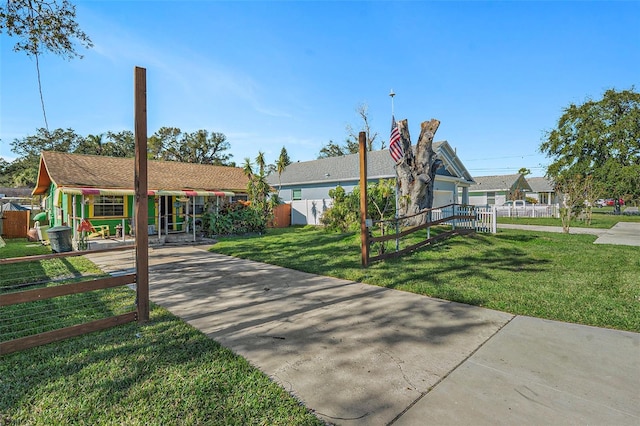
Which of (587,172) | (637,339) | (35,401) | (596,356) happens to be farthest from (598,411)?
(587,172)

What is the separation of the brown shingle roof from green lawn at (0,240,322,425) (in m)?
12.6

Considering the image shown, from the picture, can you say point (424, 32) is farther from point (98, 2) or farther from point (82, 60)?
point (82, 60)

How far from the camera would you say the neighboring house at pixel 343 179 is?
1903 cm

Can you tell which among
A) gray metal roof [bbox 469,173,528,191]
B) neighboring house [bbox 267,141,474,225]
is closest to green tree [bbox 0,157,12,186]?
neighboring house [bbox 267,141,474,225]

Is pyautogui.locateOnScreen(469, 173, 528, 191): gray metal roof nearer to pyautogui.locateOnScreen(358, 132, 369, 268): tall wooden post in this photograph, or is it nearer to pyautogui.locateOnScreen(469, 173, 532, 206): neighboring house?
pyautogui.locateOnScreen(469, 173, 532, 206): neighboring house

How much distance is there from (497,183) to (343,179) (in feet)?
85.9

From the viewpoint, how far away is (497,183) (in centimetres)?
3703

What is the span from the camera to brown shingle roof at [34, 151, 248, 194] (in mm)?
13766

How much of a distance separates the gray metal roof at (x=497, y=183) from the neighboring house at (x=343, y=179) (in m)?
14.3

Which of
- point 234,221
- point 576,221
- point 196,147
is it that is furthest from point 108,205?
point 576,221

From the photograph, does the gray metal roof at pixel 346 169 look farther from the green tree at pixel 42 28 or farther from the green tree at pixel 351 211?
the green tree at pixel 42 28

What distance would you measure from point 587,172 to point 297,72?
108 feet

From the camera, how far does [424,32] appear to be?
1152 cm

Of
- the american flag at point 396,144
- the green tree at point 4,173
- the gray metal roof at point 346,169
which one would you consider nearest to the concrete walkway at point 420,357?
the american flag at point 396,144
